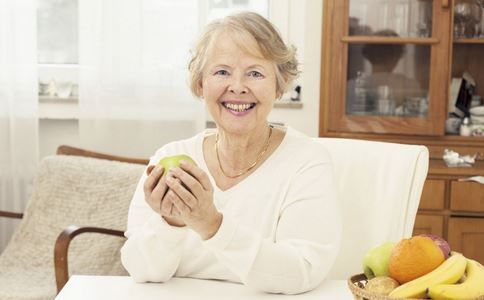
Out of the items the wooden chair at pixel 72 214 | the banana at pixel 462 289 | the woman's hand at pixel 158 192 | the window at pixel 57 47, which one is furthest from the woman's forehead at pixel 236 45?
the window at pixel 57 47

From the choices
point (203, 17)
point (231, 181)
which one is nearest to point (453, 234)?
point (203, 17)

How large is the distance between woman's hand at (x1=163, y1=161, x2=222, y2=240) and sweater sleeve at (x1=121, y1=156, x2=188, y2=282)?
0.51ft

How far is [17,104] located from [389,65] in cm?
158

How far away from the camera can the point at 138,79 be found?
3646mm

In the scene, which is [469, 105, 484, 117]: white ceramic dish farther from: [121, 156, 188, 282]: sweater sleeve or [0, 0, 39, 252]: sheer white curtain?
[121, 156, 188, 282]: sweater sleeve

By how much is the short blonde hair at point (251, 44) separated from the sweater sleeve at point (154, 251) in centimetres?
43

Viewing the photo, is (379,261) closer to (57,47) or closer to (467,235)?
(467,235)

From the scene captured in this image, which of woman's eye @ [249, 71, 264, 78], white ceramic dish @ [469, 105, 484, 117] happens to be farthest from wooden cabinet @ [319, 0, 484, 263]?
woman's eye @ [249, 71, 264, 78]

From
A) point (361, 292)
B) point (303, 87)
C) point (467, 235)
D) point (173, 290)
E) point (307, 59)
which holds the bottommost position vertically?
point (467, 235)

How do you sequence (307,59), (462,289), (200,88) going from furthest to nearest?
1. (307,59)
2. (200,88)
3. (462,289)

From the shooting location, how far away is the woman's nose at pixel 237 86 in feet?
6.18

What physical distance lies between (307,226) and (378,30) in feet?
6.30

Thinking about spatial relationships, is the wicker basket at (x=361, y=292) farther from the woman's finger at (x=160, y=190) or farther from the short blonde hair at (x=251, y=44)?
the short blonde hair at (x=251, y=44)

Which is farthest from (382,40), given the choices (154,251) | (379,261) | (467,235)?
(379,261)
